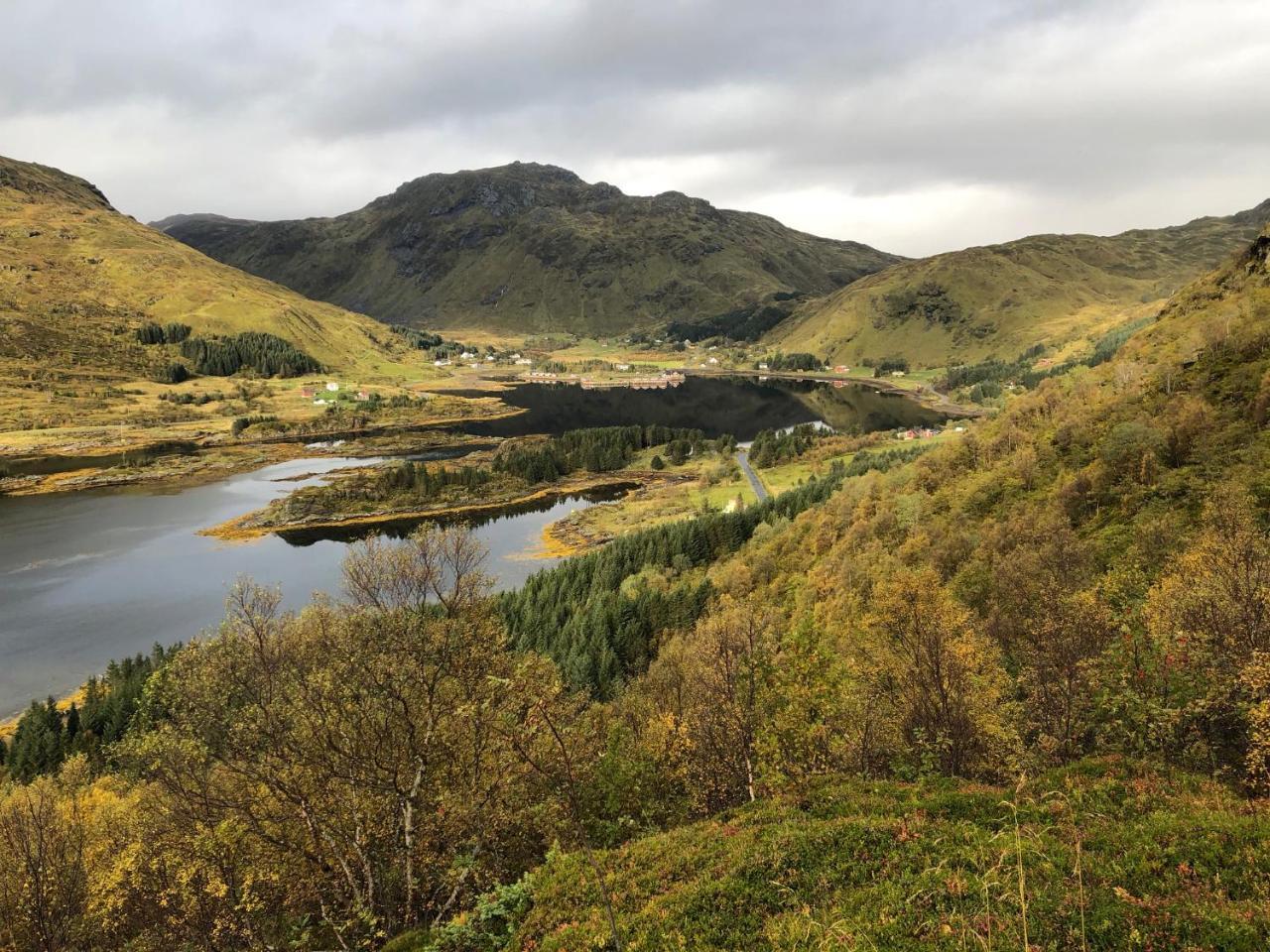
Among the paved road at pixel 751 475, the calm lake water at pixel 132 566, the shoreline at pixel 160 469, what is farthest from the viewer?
the shoreline at pixel 160 469

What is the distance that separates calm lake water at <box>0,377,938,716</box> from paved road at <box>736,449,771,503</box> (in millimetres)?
43880

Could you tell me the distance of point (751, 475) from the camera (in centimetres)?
16738

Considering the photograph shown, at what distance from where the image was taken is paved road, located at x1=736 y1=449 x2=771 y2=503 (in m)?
147

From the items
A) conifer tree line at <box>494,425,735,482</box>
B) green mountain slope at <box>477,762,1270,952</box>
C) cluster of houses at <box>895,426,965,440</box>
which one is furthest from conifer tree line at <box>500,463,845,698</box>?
cluster of houses at <box>895,426,965,440</box>

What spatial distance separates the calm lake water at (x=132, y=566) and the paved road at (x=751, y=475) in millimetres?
43880

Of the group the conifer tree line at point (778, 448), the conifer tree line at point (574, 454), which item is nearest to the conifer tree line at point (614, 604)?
the conifer tree line at point (574, 454)

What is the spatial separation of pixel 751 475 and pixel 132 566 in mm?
135048

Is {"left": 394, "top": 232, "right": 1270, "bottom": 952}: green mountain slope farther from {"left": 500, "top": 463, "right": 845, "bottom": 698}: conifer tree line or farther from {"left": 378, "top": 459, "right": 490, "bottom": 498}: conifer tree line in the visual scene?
{"left": 378, "top": 459, "right": 490, "bottom": 498}: conifer tree line

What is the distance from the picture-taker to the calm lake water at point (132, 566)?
7981 cm

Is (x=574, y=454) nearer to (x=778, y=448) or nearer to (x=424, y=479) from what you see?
(x=424, y=479)

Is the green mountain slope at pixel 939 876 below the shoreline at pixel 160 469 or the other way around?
below

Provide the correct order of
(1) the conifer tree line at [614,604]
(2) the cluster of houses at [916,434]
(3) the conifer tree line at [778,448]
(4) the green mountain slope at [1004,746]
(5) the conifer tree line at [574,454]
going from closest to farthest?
(4) the green mountain slope at [1004,746] < (1) the conifer tree line at [614,604] < (5) the conifer tree line at [574,454] < (3) the conifer tree line at [778,448] < (2) the cluster of houses at [916,434]

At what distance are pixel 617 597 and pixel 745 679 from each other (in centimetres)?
5137

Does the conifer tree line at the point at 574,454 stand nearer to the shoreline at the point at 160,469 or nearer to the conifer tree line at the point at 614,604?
the shoreline at the point at 160,469
